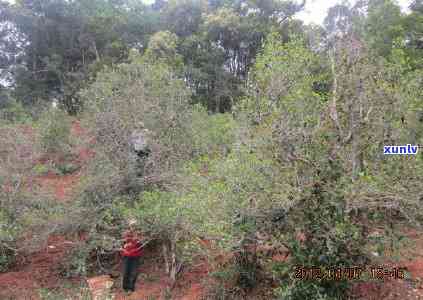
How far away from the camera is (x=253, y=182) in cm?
566

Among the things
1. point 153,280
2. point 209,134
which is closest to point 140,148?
point 209,134

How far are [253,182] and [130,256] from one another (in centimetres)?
327

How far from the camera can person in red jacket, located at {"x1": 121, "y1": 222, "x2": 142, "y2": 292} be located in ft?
24.7

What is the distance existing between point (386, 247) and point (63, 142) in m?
11.9

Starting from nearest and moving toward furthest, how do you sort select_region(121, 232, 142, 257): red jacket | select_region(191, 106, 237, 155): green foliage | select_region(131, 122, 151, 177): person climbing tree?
select_region(121, 232, 142, 257): red jacket → select_region(131, 122, 151, 177): person climbing tree → select_region(191, 106, 237, 155): green foliage

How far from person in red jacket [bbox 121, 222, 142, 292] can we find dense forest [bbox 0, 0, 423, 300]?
164mm

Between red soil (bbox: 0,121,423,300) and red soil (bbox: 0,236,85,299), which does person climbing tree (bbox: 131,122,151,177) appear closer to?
red soil (bbox: 0,121,423,300)

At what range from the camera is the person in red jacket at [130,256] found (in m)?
7.52

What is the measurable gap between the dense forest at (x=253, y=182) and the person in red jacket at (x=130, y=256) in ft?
0.54
